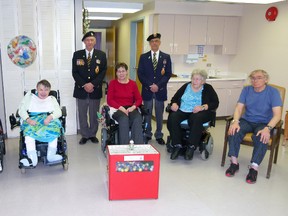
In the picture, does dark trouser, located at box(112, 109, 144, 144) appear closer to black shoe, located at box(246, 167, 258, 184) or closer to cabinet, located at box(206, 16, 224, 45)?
black shoe, located at box(246, 167, 258, 184)

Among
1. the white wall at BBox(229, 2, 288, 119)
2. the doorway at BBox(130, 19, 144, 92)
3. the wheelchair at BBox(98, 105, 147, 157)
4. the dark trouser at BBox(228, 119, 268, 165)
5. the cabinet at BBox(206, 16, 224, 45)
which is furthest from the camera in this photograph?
the doorway at BBox(130, 19, 144, 92)

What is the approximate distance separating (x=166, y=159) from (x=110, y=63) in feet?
20.1

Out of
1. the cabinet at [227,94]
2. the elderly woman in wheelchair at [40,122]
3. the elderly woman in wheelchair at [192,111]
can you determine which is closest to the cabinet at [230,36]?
the cabinet at [227,94]

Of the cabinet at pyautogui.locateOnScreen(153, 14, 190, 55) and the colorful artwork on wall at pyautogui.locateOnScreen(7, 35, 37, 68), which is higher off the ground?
the cabinet at pyautogui.locateOnScreen(153, 14, 190, 55)

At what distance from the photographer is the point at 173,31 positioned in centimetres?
579

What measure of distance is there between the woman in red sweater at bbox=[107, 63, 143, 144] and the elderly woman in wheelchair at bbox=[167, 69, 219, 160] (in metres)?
0.45

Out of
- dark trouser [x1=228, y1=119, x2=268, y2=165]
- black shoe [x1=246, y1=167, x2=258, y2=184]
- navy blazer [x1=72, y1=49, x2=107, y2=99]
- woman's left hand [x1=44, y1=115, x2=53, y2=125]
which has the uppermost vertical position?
navy blazer [x1=72, y1=49, x2=107, y2=99]

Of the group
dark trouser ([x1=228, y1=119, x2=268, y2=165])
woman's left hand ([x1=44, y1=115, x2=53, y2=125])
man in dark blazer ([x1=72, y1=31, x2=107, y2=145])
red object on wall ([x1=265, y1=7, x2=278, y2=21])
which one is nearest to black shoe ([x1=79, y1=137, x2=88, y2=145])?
man in dark blazer ([x1=72, y1=31, x2=107, y2=145])

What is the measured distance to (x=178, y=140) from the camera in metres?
3.85

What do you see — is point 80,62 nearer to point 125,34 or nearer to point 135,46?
point 135,46

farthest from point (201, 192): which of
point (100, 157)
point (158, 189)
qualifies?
point (100, 157)

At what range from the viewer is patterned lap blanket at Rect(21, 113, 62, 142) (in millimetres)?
3281

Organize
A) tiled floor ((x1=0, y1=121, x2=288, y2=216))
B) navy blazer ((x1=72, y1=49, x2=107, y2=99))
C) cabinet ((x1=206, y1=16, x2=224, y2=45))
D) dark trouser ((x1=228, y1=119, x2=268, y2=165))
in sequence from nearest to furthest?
tiled floor ((x1=0, y1=121, x2=288, y2=216)) < dark trouser ((x1=228, y1=119, x2=268, y2=165)) < navy blazer ((x1=72, y1=49, x2=107, y2=99)) < cabinet ((x1=206, y1=16, x2=224, y2=45))

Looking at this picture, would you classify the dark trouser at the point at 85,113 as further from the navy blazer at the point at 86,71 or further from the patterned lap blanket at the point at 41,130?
the patterned lap blanket at the point at 41,130
